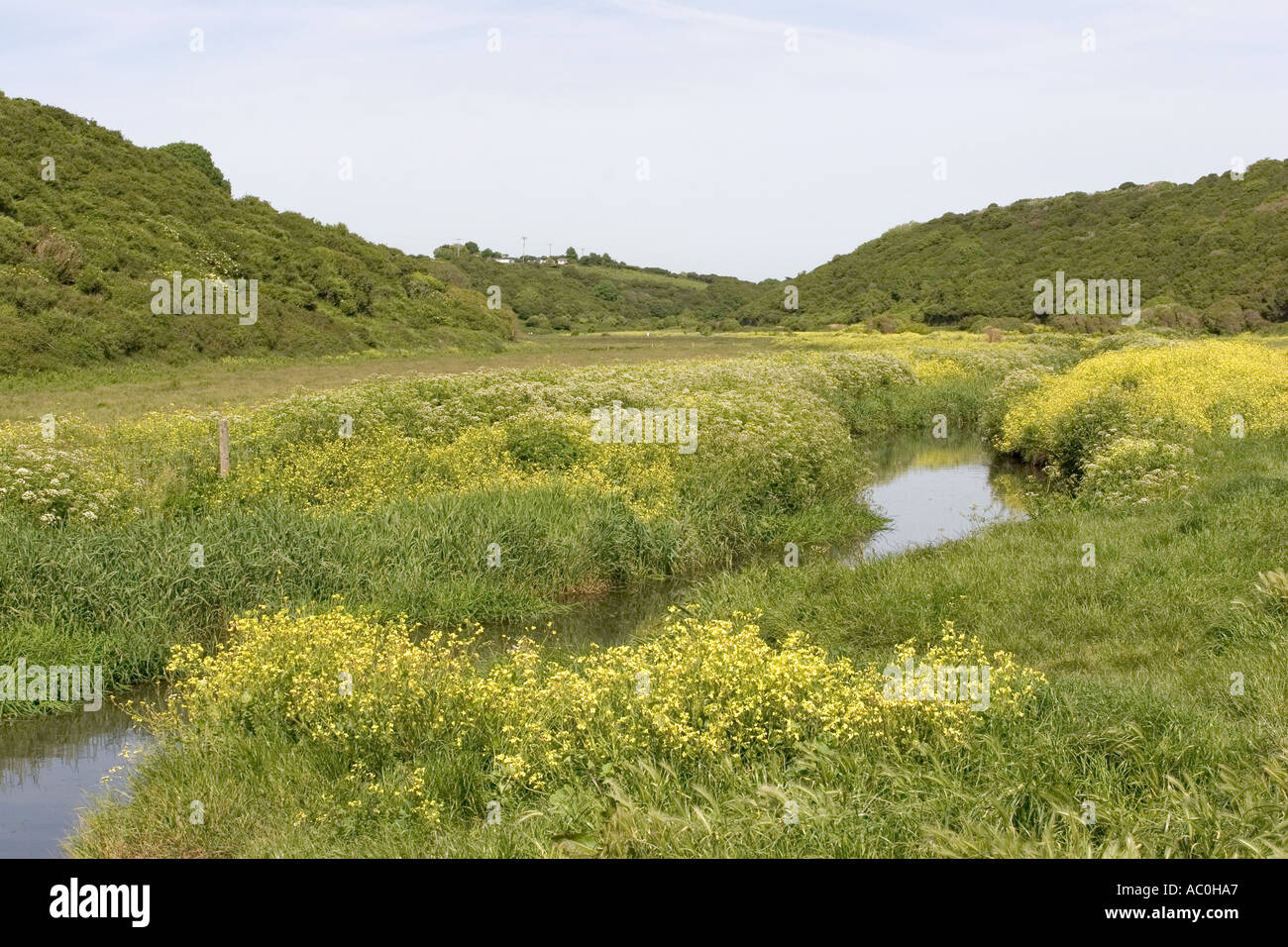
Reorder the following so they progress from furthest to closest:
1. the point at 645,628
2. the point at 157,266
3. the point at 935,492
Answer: the point at 157,266 < the point at 935,492 < the point at 645,628

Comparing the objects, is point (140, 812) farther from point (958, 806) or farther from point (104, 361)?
point (104, 361)

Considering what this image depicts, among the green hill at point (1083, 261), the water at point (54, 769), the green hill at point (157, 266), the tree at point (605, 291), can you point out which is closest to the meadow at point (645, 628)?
the water at point (54, 769)

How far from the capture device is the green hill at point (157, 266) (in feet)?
119

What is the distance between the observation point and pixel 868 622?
10.8m

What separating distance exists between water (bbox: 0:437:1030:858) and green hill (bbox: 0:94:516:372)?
83.8 ft

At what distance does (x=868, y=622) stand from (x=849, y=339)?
176 ft

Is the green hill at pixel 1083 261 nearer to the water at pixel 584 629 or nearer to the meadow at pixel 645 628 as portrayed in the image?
the water at pixel 584 629

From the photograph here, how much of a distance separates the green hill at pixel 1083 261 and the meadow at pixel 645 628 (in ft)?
159

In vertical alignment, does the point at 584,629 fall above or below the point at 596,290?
below

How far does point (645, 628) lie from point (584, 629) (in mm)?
1193

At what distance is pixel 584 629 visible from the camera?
12523 millimetres

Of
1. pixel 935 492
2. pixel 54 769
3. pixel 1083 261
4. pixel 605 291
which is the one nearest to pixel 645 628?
pixel 54 769

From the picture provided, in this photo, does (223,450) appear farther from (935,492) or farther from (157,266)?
(157,266)
